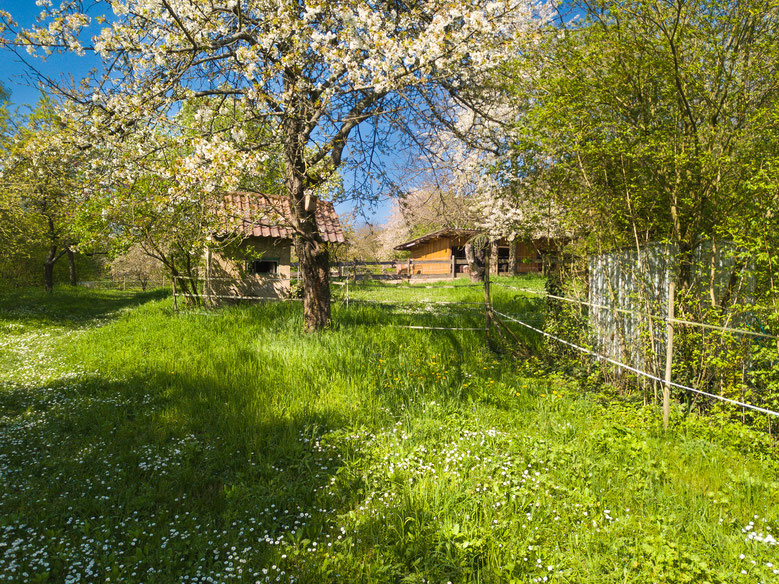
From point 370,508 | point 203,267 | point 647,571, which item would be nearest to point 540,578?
point 647,571

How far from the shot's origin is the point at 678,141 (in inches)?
175

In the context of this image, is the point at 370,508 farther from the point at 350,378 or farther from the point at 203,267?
the point at 203,267

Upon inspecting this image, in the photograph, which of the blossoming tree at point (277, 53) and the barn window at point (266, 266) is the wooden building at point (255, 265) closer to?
the barn window at point (266, 266)

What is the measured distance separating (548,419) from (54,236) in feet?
77.1

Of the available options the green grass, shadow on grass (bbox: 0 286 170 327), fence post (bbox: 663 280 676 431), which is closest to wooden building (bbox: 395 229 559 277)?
shadow on grass (bbox: 0 286 170 327)

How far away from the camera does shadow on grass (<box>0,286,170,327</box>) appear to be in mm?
13273

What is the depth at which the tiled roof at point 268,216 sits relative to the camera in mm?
7027

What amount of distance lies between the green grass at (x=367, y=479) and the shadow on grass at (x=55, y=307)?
8.39 metres

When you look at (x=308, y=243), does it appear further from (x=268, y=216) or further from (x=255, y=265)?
(x=255, y=265)

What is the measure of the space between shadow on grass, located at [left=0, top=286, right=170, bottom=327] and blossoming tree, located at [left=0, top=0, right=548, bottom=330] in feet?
31.9

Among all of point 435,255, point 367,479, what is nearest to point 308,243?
point 367,479

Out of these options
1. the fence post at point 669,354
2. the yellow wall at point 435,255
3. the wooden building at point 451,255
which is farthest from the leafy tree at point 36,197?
the yellow wall at point 435,255

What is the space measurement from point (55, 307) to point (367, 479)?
1815 centimetres

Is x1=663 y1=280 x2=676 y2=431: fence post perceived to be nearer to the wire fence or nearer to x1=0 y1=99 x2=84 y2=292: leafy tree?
the wire fence
